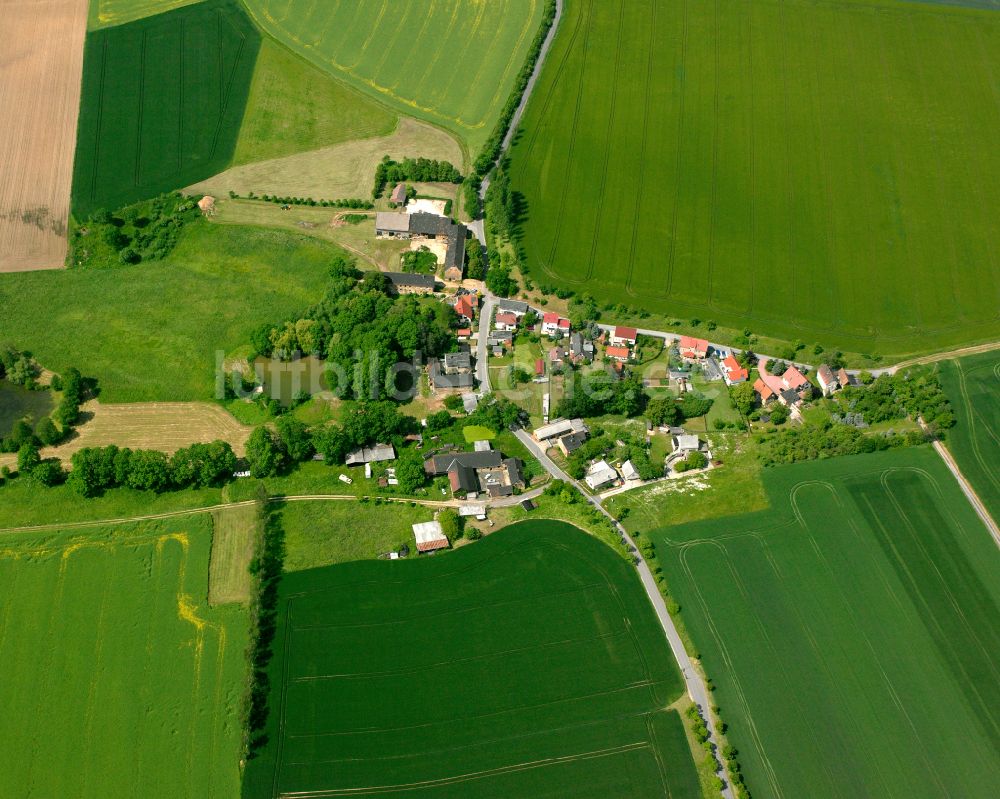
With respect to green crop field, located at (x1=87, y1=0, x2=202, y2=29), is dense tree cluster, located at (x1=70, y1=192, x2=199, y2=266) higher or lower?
lower

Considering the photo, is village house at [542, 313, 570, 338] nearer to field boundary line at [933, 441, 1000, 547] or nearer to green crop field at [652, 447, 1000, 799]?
green crop field at [652, 447, 1000, 799]

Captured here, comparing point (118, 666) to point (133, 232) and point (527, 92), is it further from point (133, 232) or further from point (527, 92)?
point (527, 92)

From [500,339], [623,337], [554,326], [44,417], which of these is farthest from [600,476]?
[44,417]

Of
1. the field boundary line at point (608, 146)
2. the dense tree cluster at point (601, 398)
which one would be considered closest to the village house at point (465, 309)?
the dense tree cluster at point (601, 398)

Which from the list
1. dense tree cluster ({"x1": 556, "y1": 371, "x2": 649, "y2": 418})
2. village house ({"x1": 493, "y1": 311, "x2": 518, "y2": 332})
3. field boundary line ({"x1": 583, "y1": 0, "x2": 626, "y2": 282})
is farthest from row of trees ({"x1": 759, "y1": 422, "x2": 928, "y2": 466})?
village house ({"x1": 493, "y1": 311, "x2": 518, "y2": 332})

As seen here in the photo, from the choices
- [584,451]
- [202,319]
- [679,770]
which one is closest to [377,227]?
[202,319]

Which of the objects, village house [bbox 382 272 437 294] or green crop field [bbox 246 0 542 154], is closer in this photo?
village house [bbox 382 272 437 294]

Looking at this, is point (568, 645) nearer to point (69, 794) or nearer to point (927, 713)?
point (927, 713)

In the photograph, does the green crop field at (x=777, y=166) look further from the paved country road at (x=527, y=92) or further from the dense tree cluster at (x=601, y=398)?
the dense tree cluster at (x=601, y=398)
